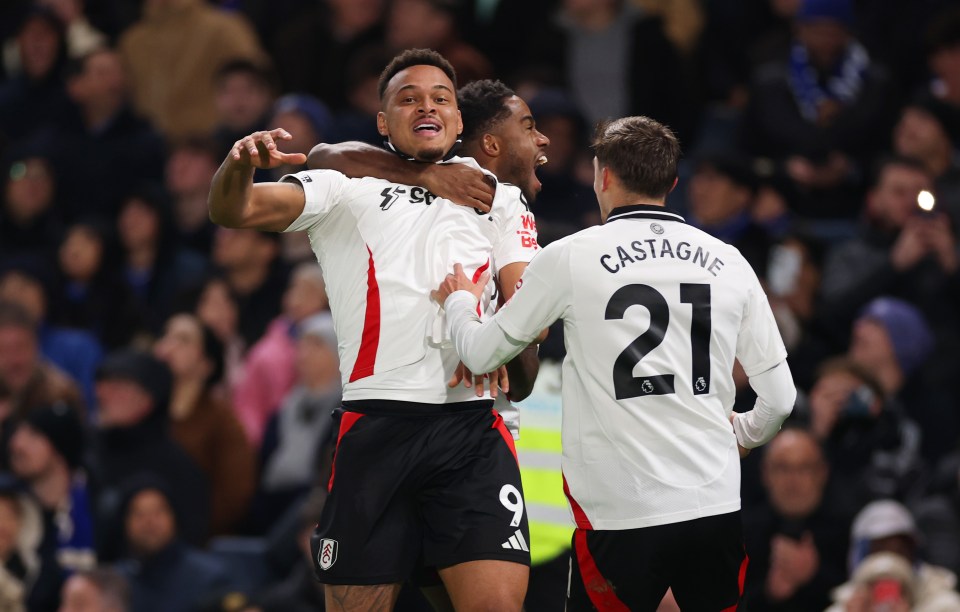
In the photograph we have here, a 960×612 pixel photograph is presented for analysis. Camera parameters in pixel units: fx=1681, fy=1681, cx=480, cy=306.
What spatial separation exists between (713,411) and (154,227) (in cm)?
754

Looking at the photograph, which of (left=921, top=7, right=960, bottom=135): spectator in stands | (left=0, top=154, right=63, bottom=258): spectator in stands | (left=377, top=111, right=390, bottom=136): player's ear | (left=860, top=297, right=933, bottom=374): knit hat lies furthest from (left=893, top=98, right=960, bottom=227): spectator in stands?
(left=0, top=154, right=63, bottom=258): spectator in stands

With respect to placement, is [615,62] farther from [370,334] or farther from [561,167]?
[370,334]

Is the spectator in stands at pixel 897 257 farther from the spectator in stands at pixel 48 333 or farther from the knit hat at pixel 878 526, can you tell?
the spectator in stands at pixel 48 333

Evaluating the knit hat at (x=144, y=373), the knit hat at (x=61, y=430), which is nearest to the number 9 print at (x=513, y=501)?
the knit hat at (x=144, y=373)

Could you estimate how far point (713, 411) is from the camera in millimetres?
5410

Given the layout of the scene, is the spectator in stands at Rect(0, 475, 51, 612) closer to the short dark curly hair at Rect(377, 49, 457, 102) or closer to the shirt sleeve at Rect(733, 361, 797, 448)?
the short dark curly hair at Rect(377, 49, 457, 102)

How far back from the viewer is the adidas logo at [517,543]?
220 inches

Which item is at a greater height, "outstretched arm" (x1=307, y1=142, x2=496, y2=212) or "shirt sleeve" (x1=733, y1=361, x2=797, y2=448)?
"outstretched arm" (x1=307, y1=142, x2=496, y2=212)

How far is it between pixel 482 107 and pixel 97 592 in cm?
429

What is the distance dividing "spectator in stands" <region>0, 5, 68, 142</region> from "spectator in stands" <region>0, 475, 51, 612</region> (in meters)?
4.51

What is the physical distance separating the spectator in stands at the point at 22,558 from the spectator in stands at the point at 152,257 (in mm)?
2371

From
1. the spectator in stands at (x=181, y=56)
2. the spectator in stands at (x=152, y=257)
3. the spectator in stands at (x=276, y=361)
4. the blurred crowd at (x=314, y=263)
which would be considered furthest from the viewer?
the spectator in stands at (x=181, y=56)

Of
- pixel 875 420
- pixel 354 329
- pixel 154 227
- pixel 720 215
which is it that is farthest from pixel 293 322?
pixel 354 329

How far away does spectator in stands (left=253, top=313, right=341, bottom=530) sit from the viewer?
1019 centimetres
